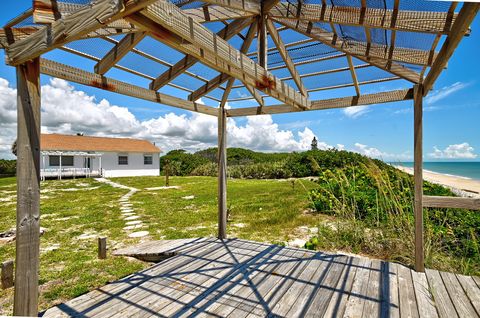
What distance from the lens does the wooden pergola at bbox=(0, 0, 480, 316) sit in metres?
1.52

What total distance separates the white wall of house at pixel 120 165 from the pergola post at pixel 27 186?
19.5 m

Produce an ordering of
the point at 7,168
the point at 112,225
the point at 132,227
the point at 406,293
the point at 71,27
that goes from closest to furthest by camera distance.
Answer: the point at 71,27
the point at 406,293
the point at 132,227
the point at 112,225
the point at 7,168

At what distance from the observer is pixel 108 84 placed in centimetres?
263

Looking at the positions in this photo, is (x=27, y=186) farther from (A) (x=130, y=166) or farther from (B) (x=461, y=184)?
(B) (x=461, y=184)

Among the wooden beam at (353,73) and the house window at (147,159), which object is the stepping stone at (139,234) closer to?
the wooden beam at (353,73)

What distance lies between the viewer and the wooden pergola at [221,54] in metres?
1.52

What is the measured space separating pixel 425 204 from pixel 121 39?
3.72 metres

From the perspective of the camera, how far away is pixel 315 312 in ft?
6.69

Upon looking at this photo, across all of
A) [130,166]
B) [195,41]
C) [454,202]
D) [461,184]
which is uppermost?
[195,41]

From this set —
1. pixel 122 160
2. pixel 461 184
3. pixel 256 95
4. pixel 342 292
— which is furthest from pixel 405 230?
pixel 122 160

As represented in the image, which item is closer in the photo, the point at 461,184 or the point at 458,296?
the point at 458,296

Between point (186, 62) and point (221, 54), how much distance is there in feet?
4.72

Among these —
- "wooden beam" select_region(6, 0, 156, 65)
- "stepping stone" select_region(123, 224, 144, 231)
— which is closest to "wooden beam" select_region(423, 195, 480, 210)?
"wooden beam" select_region(6, 0, 156, 65)

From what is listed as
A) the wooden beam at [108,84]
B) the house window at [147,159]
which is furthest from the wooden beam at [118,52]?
the house window at [147,159]
